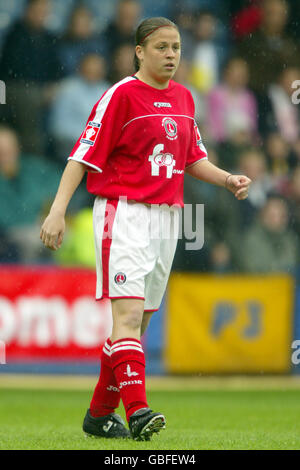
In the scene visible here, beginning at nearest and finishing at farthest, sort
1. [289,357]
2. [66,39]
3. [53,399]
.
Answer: [53,399] → [289,357] → [66,39]

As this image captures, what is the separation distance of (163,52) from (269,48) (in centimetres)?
763

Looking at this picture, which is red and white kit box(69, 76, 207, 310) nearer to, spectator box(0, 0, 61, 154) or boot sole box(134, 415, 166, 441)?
boot sole box(134, 415, 166, 441)

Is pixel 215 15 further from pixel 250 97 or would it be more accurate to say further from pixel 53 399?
pixel 53 399

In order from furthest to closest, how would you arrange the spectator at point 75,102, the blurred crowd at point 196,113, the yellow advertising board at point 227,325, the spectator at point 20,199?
the spectator at point 75,102 < the blurred crowd at point 196,113 < the spectator at point 20,199 < the yellow advertising board at point 227,325

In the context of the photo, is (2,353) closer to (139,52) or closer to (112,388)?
(112,388)

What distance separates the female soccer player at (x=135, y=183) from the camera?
5008 millimetres

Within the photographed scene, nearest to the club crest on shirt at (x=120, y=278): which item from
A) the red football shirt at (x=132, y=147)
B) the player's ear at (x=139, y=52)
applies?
the red football shirt at (x=132, y=147)

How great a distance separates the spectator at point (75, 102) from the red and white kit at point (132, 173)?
5781 millimetres

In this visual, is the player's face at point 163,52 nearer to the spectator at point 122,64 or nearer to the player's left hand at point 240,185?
the player's left hand at point 240,185

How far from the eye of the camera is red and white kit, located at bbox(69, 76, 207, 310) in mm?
5062

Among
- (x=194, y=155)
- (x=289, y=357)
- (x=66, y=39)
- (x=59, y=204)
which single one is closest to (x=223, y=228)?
(x=289, y=357)

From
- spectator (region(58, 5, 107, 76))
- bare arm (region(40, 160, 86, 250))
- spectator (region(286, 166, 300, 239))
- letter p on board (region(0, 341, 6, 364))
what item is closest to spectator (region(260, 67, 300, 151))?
spectator (region(286, 166, 300, 239))

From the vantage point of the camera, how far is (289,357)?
10.1m

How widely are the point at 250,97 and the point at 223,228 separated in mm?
2199
